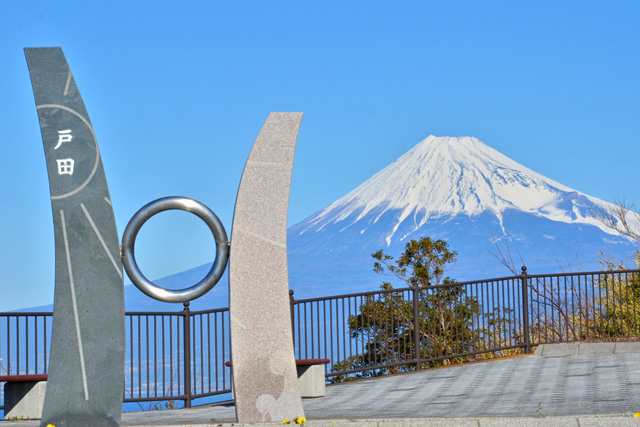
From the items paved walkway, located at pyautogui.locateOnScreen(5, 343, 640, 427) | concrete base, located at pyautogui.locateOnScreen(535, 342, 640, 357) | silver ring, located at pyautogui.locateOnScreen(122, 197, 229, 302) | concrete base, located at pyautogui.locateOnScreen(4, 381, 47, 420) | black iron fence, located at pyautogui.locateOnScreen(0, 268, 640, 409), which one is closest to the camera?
paved walkway, located at pyautogui.locateOnScreen(5, 343, 640, 427)

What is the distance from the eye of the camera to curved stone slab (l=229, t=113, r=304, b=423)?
7.03 m

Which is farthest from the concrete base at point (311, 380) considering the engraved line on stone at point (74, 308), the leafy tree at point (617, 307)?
the leafy tree at point (617, 307)

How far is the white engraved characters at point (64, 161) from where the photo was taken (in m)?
6.86

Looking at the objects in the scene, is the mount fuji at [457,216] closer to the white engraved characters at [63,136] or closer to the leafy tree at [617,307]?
the leafy tree at [617,307]

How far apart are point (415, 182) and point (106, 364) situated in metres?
131

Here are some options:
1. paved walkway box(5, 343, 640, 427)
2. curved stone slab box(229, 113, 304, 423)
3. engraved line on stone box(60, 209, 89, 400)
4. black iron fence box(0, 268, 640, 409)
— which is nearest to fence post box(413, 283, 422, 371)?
black iron fence box(0, 268, 640, 409)

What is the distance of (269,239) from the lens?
23.5 ft

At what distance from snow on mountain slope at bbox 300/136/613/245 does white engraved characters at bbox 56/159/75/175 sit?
109470mm

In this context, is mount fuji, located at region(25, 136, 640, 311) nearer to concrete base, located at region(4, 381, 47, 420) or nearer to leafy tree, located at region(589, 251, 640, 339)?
leafy tree, located at region(589, 251, 640, 339)

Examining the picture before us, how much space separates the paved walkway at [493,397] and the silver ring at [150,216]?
1.16 metres

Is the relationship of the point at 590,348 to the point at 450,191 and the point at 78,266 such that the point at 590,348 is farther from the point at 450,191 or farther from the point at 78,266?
the point at 450,191

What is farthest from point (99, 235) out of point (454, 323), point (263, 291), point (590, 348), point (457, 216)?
point (457, 216)

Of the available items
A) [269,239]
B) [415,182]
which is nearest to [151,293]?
[269,239]

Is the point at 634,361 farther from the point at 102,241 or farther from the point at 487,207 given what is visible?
the point at 487,207
